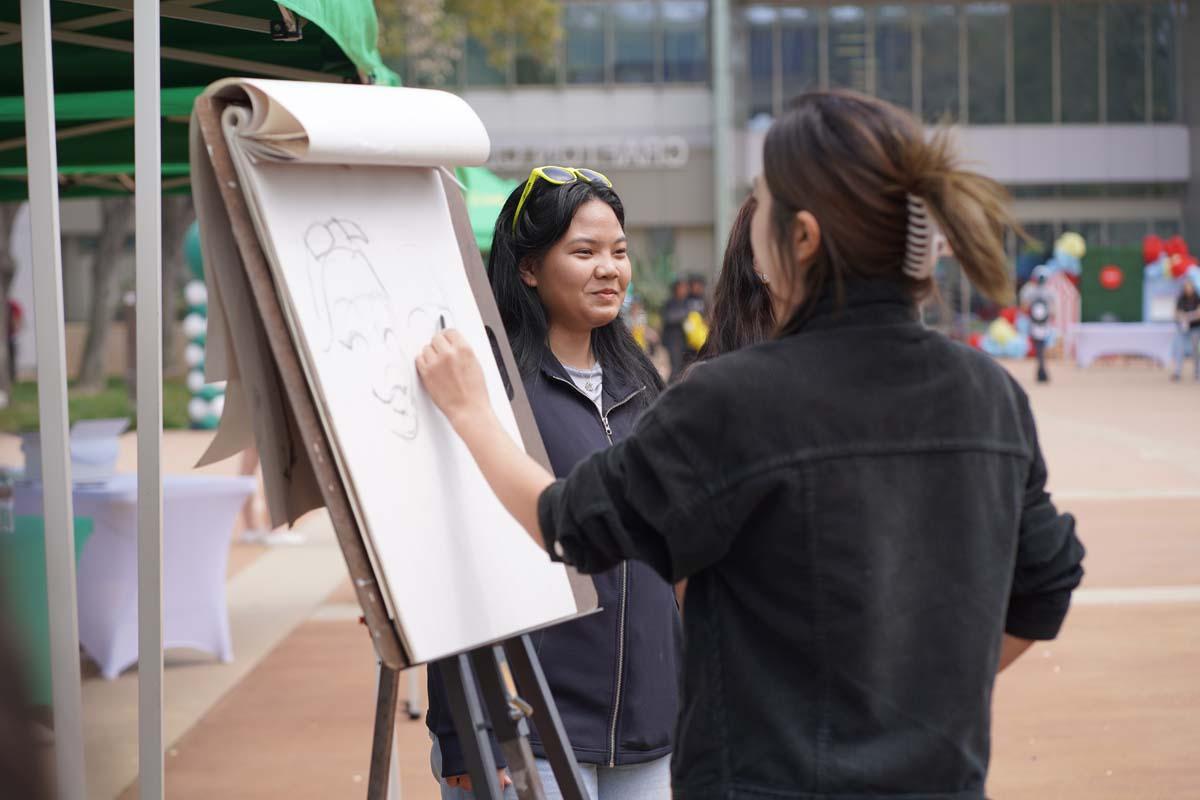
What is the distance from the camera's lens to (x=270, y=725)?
596 cm

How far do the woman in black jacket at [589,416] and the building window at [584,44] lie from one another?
3627 cm

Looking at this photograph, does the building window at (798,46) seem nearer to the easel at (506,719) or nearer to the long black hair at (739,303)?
the long black hair at (739,303)

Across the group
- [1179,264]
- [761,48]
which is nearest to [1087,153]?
[761,48]

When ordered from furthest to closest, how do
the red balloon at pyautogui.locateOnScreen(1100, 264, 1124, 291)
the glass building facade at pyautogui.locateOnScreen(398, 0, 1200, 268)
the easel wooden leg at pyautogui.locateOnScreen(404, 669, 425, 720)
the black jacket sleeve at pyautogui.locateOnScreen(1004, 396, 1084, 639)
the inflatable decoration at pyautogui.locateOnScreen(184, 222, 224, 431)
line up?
the glass building facade at pyautogui.locateOnScreen(398, 0, 1200, 268)
the red balloon at pyautogui.locateOnScreen(1100, 264, 1124, 291)
the inflatable decoration at pyautogui.locateOnScreen(184, 222, 224, 431)
the easel wooden leg at pyautogui.locateOnScreen(404, 669, 425, 720)
the black jacket sleeve at pyautogui.locateOnScreen(1004, 396, 1084, 639)

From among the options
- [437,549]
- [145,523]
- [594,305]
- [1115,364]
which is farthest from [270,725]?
[1115,364]

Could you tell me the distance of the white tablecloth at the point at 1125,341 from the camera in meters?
26.9

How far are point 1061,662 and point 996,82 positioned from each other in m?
35.4

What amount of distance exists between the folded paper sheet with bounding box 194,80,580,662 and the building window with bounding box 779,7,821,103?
1487 inches

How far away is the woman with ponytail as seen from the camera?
1.70 m

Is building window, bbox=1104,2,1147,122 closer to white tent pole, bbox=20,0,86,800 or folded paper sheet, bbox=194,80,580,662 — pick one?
white tent pole, bbox=20,0,86,800

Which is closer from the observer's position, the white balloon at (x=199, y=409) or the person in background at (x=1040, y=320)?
the white balloon at (x=199, y=409)

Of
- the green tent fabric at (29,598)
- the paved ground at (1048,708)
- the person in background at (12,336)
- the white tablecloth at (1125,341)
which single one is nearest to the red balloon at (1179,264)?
the white tablecloth at (1125,341)

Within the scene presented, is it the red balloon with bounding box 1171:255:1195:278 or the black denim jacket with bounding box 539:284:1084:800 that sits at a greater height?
the black denim jacket with bounding box 539:284:1084:800

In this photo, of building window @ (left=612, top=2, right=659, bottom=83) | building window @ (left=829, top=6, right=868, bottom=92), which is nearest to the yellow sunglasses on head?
building window @ (left=612, top=2, right=659, bottom=83)
